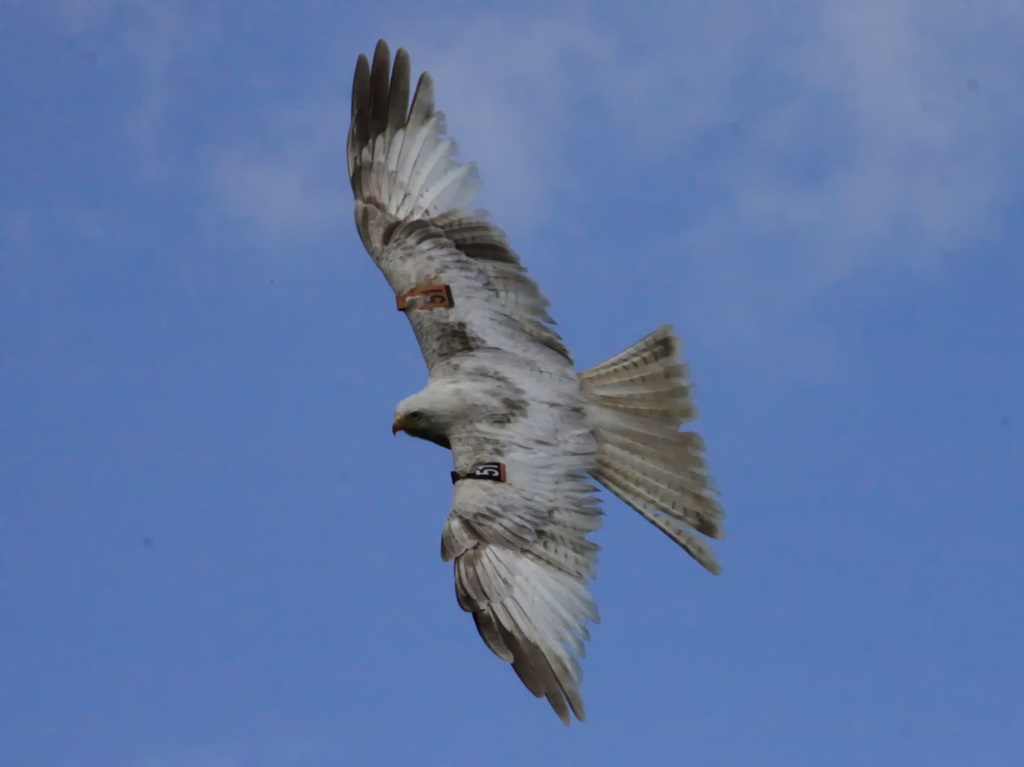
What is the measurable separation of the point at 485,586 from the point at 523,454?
1.11 m

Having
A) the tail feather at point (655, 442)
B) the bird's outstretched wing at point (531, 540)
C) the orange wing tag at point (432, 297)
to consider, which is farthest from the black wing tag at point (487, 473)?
the orange wing tag at point (432, 297)

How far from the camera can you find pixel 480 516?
1231 centimetres

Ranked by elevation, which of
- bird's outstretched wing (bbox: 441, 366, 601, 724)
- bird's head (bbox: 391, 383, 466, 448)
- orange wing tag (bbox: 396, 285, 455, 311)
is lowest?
bird's outstretched wing (bbox: 441, 366, 601, 724)

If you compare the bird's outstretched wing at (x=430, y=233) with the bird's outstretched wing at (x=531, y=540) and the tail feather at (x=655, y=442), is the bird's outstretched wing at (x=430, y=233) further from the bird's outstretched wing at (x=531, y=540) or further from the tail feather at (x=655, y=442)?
the bird's outstretched wing at (x=531, y=540)

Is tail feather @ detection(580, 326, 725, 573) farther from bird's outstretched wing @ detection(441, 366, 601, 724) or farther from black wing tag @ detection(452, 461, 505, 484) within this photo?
black wing tag @ detection(452, 461, 505, 484)

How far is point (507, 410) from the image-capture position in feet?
42.3

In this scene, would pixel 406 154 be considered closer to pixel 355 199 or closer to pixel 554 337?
pixel 355 199

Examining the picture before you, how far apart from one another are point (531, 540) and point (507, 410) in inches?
42.2

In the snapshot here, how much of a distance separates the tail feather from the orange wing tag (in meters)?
1.15

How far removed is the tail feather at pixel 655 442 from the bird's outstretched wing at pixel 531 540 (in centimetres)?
30

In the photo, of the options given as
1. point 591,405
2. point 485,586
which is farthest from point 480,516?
point 591,405

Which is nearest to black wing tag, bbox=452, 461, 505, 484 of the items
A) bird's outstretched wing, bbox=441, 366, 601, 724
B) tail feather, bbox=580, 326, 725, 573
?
bird's outstretched wing, bbox=441, 366, 601, 724

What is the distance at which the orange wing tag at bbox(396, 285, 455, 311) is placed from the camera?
44.1ft

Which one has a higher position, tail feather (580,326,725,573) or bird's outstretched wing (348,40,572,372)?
bird's outstretched wing (348,40,572,372)
